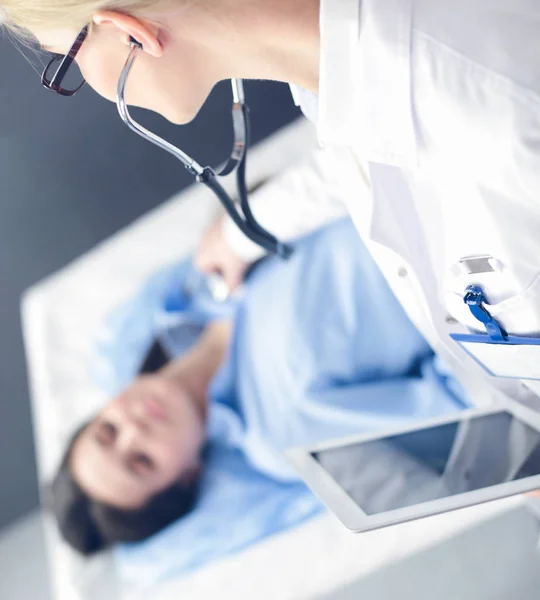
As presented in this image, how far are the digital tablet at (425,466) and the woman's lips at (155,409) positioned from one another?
921mm

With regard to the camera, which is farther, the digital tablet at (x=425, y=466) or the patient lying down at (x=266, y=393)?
the patient lying down at (x=266, y=393)

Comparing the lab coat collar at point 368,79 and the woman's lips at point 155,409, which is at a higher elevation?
the lab coat collar at point 368,79

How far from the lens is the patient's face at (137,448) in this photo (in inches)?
72.7

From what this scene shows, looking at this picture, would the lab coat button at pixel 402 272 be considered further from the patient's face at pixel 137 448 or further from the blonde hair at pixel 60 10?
the patient's face at pixel 137 448

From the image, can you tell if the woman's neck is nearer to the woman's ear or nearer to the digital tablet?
the digital tablet

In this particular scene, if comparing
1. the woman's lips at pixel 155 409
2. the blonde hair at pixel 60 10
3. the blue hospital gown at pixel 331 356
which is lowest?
the woman's lips at pixel 155 409

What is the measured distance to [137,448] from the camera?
1862 mm

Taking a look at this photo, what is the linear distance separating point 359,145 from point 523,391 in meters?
0.49

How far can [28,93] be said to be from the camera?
165 centimetres

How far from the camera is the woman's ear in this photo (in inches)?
29.3

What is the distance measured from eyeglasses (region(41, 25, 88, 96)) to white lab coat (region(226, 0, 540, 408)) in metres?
0.29

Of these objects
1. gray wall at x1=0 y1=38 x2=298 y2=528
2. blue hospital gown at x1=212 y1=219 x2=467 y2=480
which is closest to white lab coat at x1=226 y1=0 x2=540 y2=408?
blue hospital gown at x1=212 y1=219 x2=467 y2=480

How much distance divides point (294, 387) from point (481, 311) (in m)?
0.98

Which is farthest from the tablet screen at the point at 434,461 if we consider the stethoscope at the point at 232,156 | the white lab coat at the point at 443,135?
the stethoscope at the point at 232,156
